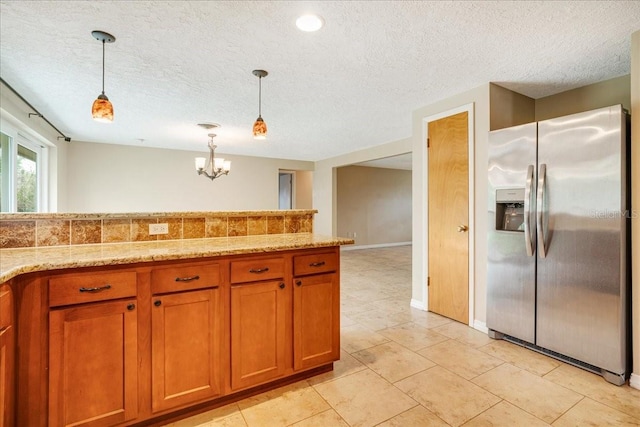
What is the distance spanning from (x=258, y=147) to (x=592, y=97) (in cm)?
509

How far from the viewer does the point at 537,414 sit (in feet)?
5.85

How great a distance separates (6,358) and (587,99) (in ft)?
14.7

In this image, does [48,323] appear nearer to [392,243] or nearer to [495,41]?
[495,41]

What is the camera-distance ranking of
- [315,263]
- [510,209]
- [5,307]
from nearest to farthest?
[5,307], [315,263], [510,209]

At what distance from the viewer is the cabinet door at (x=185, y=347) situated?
5.34 feet

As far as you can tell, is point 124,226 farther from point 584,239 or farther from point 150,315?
point 584,239

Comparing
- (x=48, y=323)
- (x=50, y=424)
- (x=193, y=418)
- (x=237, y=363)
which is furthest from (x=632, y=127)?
(x=50, y=424)

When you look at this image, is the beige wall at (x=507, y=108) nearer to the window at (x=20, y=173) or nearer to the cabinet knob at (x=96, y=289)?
the cabinet knob at (x=96, y=289)

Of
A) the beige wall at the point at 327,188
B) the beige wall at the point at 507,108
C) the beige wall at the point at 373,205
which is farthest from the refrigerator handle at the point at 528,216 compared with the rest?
the beige wall at the point at 373,205

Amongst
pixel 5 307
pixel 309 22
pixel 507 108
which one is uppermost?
pixel 309 22

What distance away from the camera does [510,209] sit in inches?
108

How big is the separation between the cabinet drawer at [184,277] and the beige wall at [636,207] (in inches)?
105

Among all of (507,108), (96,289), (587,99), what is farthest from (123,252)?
(587,99)

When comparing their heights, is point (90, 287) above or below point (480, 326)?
above
